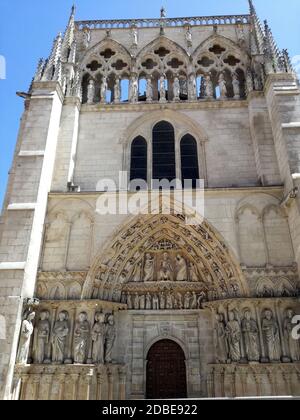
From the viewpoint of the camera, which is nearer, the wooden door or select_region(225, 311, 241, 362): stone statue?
select_region(225, 311, 241, 362): stone statue

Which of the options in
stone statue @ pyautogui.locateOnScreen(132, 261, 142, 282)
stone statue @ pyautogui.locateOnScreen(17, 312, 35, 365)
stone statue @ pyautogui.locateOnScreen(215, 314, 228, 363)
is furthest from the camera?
stone statue @ pyautogui.locateOnScreen(132, 261, 142, 282)

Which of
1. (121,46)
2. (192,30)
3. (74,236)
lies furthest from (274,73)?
(74,236)

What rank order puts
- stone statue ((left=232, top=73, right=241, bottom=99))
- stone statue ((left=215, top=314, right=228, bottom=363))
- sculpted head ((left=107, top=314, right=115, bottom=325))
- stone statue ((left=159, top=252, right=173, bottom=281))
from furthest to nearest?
1. stone statue ((left=232, top=73, right=241, bottom=99))
2. stone statue ((left=159, top=252, right=173, bottom=281))
3. sculpted head ((left=107, top=314, right=115, bottom=325))
4. stone statue ((left=215, top=314, right=228, bottom=363))

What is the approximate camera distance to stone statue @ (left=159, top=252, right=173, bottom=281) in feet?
36.0

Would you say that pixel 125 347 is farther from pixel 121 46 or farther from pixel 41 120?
pixel 121 46

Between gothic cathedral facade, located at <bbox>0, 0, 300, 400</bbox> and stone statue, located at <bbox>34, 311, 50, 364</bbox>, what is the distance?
1.4 inches

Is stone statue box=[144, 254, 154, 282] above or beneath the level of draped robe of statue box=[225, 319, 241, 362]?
above

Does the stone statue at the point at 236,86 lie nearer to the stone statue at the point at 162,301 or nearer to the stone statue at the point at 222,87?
the stone statue at the point at 222,87

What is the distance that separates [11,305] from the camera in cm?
899

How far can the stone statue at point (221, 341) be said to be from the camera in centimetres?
961

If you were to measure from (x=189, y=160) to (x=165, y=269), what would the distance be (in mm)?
3930

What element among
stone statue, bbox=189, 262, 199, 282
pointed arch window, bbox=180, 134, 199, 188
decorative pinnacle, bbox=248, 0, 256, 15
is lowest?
stone statue, bbox=189, 262, 199, 282

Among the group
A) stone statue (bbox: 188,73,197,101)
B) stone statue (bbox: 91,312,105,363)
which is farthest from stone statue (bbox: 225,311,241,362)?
stone statue (bbox: 188,73,197,101)

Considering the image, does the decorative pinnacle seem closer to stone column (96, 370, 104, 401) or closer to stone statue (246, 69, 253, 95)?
stone statue (246, 69, 253, 95)
